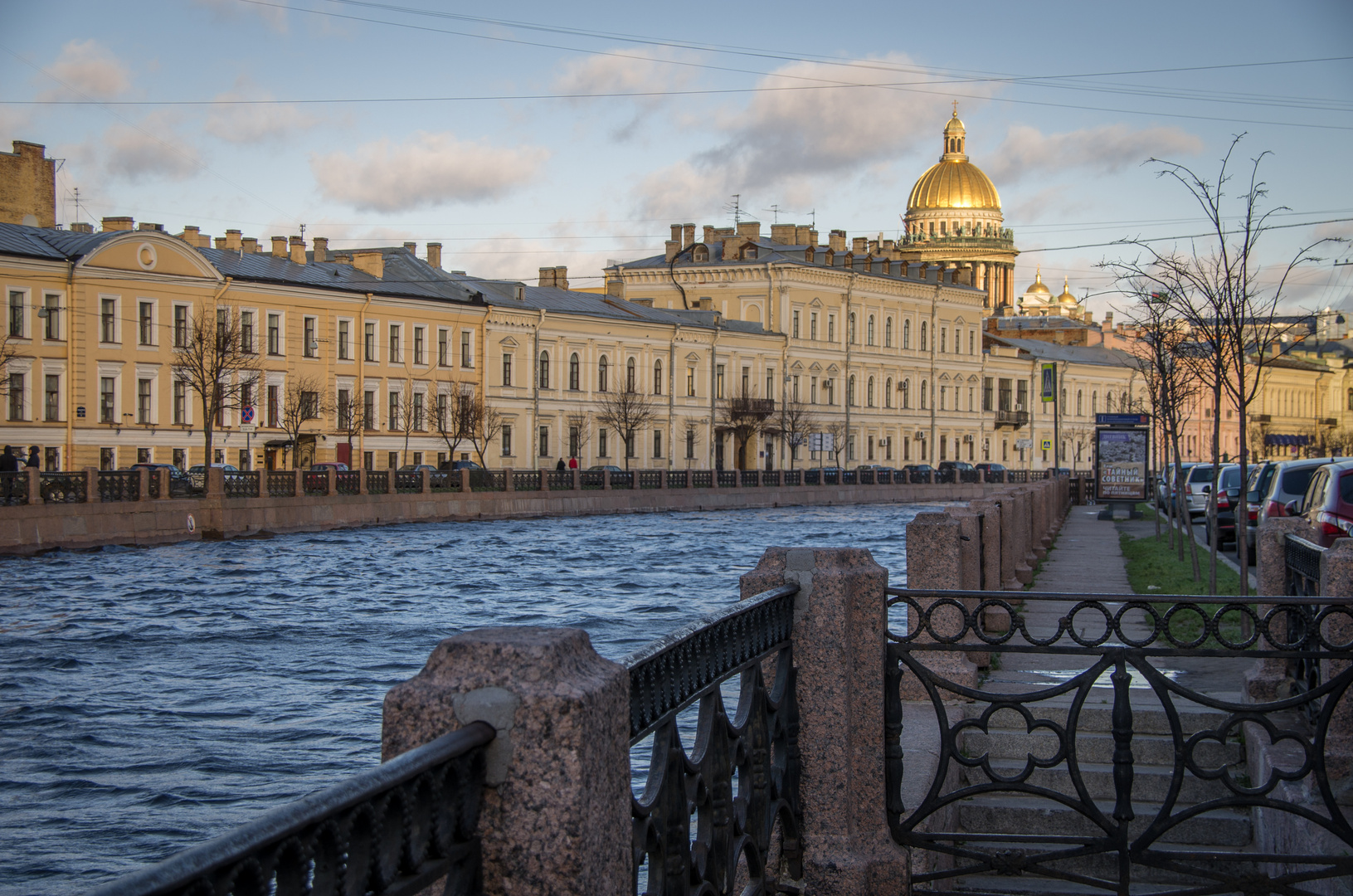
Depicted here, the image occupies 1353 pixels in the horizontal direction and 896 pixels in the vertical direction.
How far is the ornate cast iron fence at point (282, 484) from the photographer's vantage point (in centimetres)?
3778

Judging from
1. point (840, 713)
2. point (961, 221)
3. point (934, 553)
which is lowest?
point (840, 713)

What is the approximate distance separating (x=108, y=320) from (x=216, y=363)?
12.7 feet

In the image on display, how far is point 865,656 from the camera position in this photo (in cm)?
481

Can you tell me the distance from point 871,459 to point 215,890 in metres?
77.3

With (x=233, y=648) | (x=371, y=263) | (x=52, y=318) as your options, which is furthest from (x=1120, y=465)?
(x=371, y=263)

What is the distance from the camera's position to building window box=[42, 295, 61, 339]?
147 ft

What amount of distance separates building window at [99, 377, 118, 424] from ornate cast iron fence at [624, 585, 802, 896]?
45240mm

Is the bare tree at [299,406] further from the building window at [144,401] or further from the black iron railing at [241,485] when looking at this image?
the black iron railing at [241,485]

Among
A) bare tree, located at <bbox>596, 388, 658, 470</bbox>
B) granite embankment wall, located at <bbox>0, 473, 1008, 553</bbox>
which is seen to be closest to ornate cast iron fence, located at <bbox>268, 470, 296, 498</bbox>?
granite embankment wall, located at <bbox>0, 473, 1008, 553</bbox>

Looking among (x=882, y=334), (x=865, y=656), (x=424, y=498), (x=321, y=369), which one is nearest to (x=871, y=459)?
(x=882, y=334)

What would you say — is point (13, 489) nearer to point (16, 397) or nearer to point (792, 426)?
point (16, 397)

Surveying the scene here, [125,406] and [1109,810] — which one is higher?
[125,406]

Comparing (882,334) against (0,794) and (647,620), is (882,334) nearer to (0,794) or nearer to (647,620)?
(647,620)

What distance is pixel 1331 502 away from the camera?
12.7 metres
